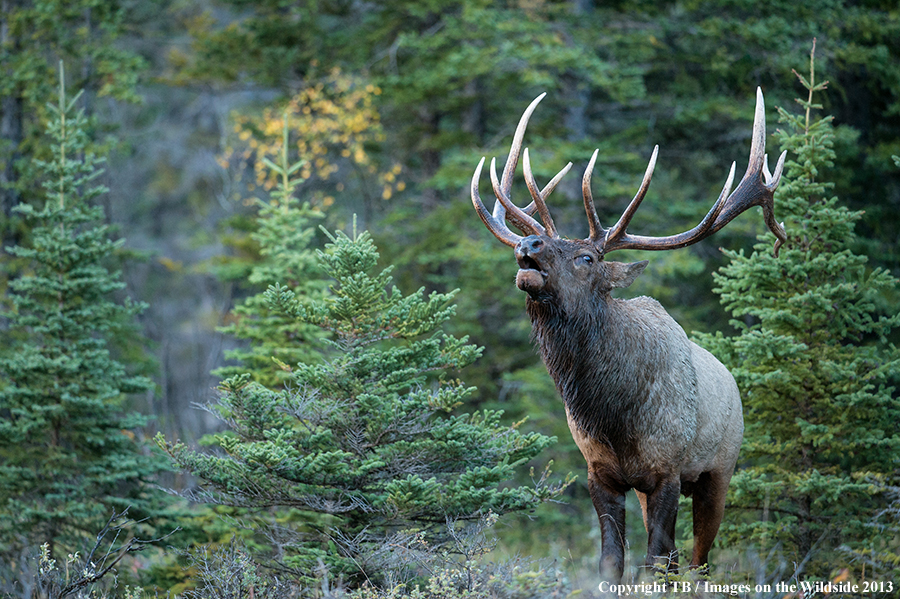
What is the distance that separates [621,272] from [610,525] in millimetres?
1596

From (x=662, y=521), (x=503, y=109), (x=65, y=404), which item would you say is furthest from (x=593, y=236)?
(x=503, y=109)

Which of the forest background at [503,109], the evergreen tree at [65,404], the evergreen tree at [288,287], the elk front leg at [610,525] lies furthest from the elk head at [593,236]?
the forest background at [503,109]

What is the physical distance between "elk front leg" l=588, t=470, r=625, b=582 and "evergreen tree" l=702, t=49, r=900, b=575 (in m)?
1.38

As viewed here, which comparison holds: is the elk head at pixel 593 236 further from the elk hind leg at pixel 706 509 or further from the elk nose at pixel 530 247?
the elk hind leg at pixel 706 509

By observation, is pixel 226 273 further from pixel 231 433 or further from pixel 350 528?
pixel 350 528

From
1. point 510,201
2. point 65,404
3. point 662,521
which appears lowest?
point 65,404

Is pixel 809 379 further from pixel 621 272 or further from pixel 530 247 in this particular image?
pixel 530 247

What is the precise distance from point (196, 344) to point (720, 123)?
46.6 ft

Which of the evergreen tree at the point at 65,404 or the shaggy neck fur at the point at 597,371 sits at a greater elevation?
the shaggy neck fur at the point at 597,371

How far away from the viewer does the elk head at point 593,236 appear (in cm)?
493

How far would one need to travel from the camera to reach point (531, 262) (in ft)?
16.0

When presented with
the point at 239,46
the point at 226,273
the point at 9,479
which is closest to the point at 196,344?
the point at 239,46

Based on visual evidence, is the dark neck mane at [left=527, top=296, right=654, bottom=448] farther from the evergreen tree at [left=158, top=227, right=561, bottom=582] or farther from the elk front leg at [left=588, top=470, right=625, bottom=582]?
the evergreen tree at [left=158, top=227, right=561, bottom=582]

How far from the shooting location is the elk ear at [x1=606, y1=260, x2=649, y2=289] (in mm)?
5375
